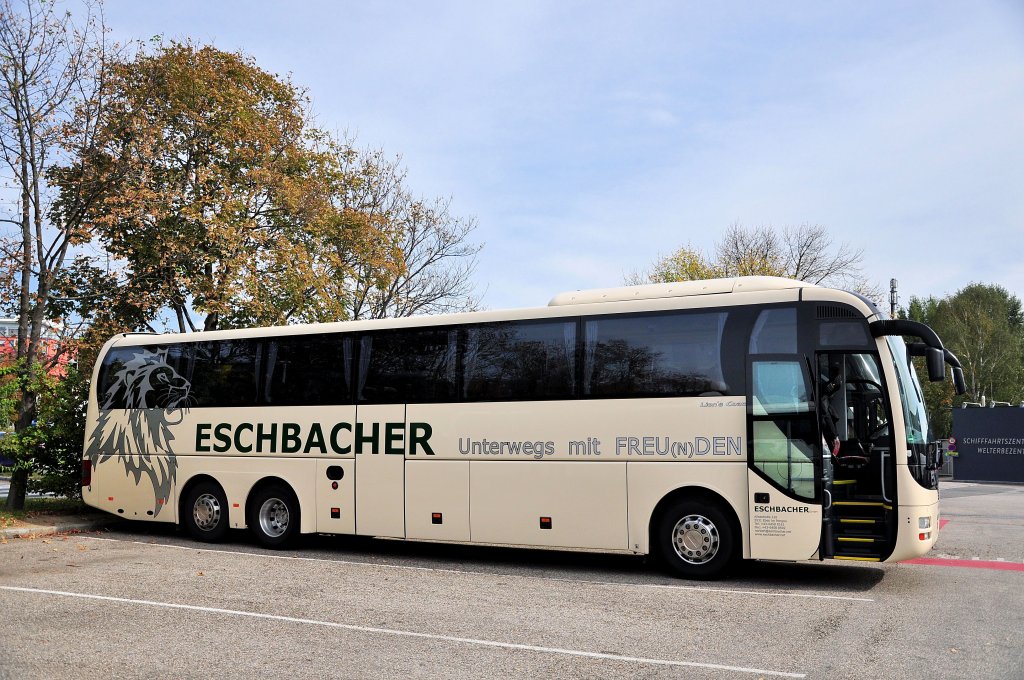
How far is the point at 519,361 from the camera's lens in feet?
39.4

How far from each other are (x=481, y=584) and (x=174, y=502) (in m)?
6.69

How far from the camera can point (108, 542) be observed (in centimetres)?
1429

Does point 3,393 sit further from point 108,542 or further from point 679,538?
point 679,538

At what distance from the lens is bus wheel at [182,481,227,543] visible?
14328 mm

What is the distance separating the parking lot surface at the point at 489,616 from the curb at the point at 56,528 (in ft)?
3.86

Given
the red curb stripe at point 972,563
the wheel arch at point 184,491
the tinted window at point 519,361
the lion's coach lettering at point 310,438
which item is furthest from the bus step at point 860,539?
the wheel arch at point 184,491

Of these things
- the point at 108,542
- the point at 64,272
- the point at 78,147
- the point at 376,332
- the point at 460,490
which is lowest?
the point at 108,542

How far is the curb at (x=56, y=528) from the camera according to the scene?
568 inches

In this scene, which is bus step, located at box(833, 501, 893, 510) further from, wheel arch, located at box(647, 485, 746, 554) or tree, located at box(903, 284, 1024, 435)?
tree, located at box(903, 284, 1024, 435)

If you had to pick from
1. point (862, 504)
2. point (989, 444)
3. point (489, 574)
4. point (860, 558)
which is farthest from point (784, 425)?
point (989, 444)

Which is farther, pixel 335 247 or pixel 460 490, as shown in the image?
pixel 335 247

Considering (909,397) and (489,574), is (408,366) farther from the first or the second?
(909,397)

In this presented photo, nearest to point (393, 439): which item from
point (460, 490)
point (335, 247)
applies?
point (460, 490)

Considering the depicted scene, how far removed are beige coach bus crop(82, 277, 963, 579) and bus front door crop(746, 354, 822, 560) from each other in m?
0.02
